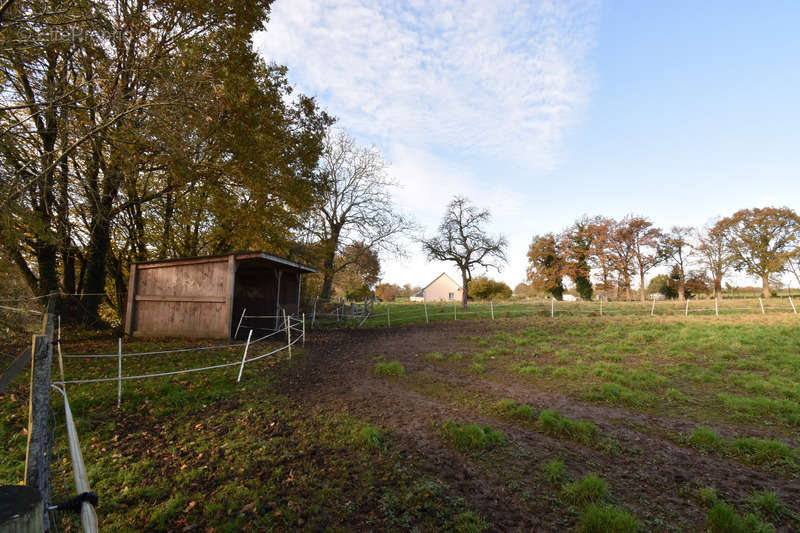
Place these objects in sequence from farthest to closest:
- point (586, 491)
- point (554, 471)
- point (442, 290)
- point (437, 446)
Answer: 1. point (442, 290)
2. point (437, 446)
3. point (554, 471)
4. point (586, 491)

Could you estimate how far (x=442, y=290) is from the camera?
5703 centimetres

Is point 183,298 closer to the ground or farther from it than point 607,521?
farther from it

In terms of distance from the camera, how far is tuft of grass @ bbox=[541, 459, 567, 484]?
392cm

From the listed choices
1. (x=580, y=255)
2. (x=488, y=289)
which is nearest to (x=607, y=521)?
(x=488, y=289)

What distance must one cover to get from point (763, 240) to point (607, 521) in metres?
50.4

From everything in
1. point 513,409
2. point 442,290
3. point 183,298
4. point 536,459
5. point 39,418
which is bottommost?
point 536,459

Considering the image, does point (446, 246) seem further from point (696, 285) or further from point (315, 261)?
point (696, 285)

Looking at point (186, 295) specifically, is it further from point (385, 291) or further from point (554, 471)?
point (385, 291)

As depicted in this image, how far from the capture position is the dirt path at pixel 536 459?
345 cm

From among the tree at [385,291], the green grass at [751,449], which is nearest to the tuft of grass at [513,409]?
the green grass at [751,449]

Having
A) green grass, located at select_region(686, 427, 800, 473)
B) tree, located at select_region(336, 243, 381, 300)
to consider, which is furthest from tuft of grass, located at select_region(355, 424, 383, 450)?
tree, located at select_region(336, 243, 381, 300)

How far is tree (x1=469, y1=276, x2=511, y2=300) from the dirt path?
117ft

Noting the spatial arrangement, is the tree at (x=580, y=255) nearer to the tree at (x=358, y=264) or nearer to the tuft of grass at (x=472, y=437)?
the tree at (x=358, y=264)

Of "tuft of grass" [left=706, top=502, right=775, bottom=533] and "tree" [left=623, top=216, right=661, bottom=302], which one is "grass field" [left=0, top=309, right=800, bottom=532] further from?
"tree" [left=623, top=216, right=661, bottom=302]
